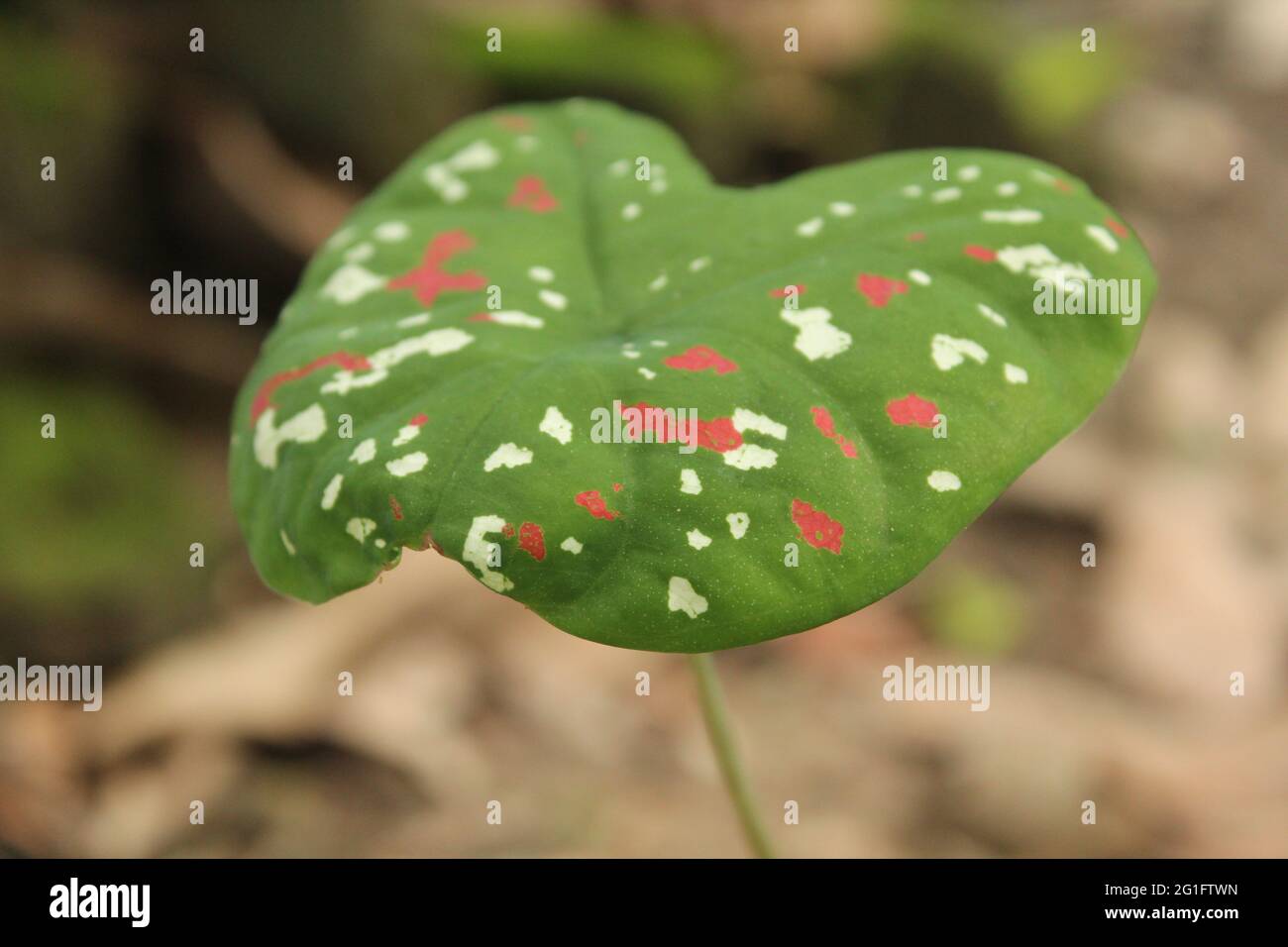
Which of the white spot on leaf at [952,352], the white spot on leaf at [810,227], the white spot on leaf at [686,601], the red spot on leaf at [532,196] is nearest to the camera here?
the white spot on leaf at [686,601]

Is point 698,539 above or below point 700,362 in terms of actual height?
below

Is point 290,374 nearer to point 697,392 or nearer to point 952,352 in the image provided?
point 697,392

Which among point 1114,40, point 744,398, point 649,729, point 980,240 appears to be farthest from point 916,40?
point 744,398

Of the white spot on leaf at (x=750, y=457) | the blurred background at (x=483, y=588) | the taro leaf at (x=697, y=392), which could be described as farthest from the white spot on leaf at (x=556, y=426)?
the blurred background at (x=483, y=588)

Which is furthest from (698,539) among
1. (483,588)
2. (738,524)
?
(483,588)

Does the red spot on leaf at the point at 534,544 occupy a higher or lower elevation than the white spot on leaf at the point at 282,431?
lower

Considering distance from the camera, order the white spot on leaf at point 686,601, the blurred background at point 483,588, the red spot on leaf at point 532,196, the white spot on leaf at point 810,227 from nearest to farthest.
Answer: the white spot on leaf at point 686,601
the white spot on leaf at point 810,227
the red spot on leaf at point 532,196
the blurred background at point 483,588

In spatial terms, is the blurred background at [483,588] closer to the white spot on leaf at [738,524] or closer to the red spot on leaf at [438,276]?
the red spot on leaf at [438,276]
